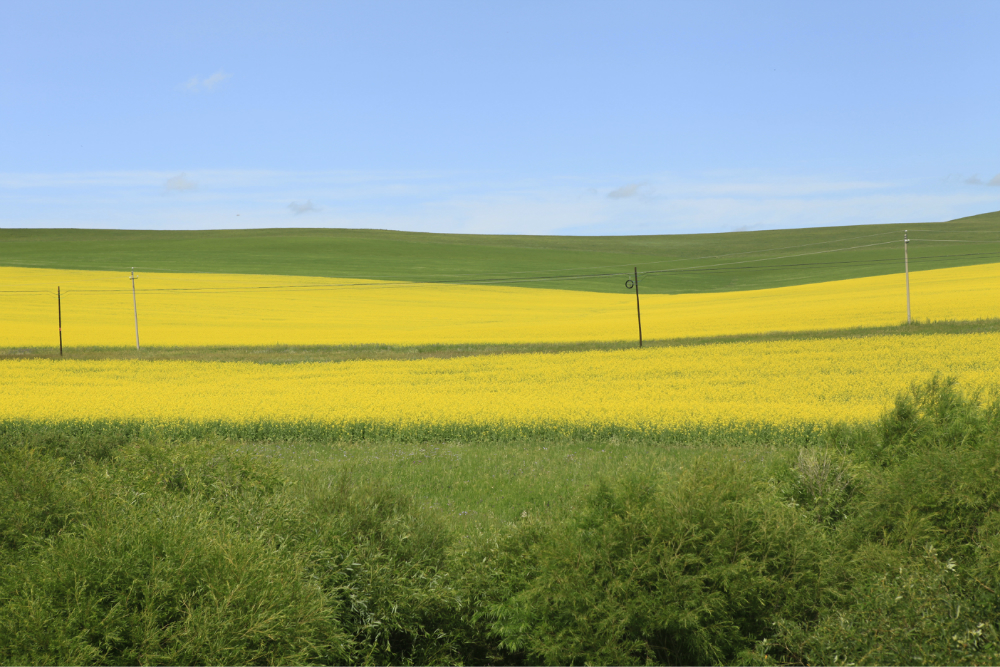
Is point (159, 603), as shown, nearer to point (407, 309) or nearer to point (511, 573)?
point (511, 573)

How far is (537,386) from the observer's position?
21.1 meters

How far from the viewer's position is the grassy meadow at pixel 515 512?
13.7ft

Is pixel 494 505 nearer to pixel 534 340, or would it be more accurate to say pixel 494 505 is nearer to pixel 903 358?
pixel 903 358

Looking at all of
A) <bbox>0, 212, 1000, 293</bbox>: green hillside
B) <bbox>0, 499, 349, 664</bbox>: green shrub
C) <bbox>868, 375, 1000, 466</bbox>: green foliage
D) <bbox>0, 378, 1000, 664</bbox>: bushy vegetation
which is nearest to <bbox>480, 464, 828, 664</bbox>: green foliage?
<bbox>0, 378, 1000, 664</bbox>: bushy vegetation

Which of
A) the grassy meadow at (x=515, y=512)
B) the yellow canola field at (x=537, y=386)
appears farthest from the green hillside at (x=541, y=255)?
the grassy meadow at (x=515, y=512)

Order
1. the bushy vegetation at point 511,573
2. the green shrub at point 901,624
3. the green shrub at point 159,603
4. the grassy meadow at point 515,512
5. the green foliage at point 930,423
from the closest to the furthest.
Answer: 1. the green shrub at point 159,603
2. the bushy vegetation at point 511,573
3. the grassy meadow at point 515,512
4. the green shrub at point 901,624
5. the green foliage at point 930,423

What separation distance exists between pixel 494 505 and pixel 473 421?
252 inches

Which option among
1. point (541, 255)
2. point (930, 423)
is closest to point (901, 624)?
point (930, 423)

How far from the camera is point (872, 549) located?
17.3 ft

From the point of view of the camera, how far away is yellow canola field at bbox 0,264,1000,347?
3559cm

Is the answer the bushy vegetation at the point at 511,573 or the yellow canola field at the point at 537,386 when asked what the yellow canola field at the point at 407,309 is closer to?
the yellow canola field at the point at 537,386

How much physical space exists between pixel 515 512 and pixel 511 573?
3.30 m

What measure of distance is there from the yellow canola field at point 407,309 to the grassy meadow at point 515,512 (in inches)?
412

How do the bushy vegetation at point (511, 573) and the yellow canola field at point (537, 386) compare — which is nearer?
the bushy vegetation at point (511, 573)
